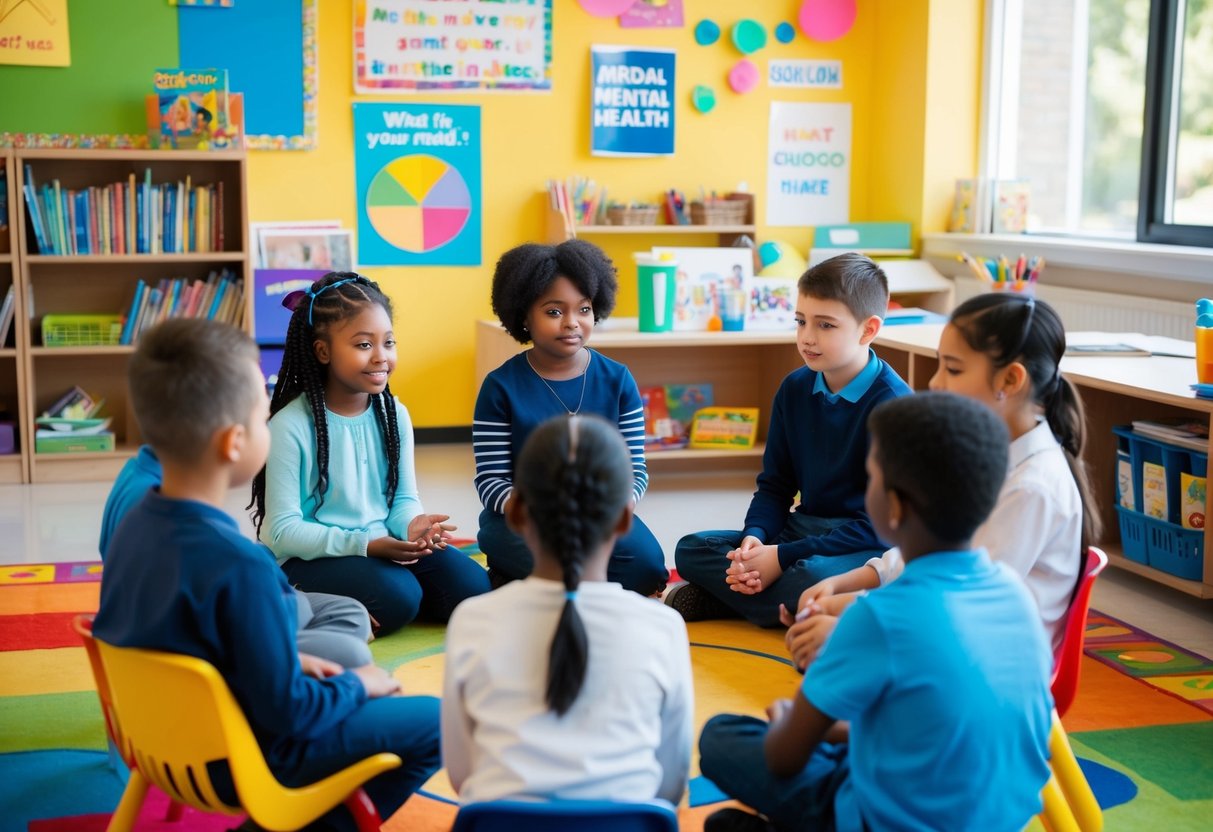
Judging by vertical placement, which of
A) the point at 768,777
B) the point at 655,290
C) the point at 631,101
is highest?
the point at 631,101

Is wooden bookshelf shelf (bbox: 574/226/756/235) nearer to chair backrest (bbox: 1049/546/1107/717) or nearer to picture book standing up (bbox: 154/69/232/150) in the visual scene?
picture book standing up (bbox: 154/69/232/150)

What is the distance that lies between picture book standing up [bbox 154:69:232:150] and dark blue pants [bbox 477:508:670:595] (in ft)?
7.68

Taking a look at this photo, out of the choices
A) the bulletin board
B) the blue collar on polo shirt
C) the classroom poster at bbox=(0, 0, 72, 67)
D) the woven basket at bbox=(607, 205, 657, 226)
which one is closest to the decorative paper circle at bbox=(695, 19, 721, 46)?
the woven basket at bbox=(607, 205, 657, 226)

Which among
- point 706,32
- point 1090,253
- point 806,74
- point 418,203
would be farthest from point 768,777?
point 806,74

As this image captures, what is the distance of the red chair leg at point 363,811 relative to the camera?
59.3 inches

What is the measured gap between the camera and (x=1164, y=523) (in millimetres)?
2963

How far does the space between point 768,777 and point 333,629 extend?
0.78m

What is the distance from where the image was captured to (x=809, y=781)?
148 centimetres

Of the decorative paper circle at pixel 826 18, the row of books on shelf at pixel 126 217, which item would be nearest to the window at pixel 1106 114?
the decorative paper circle at pixel 826 18

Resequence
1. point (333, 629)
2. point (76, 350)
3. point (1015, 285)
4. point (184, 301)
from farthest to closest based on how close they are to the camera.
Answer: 1. point (184, 301)
2. point (76, 350)
3. point (1015, 285)
4. point (333, 629)

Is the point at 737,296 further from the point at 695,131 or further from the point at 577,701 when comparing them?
the point at 577,701

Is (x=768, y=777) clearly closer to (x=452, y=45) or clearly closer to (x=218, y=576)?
(x=218, y=576)

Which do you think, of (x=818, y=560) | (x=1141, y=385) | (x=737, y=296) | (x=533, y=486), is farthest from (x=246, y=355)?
(x=737, y=296)

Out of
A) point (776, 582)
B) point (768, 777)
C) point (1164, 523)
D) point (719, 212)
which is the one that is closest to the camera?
point (768, 777)
